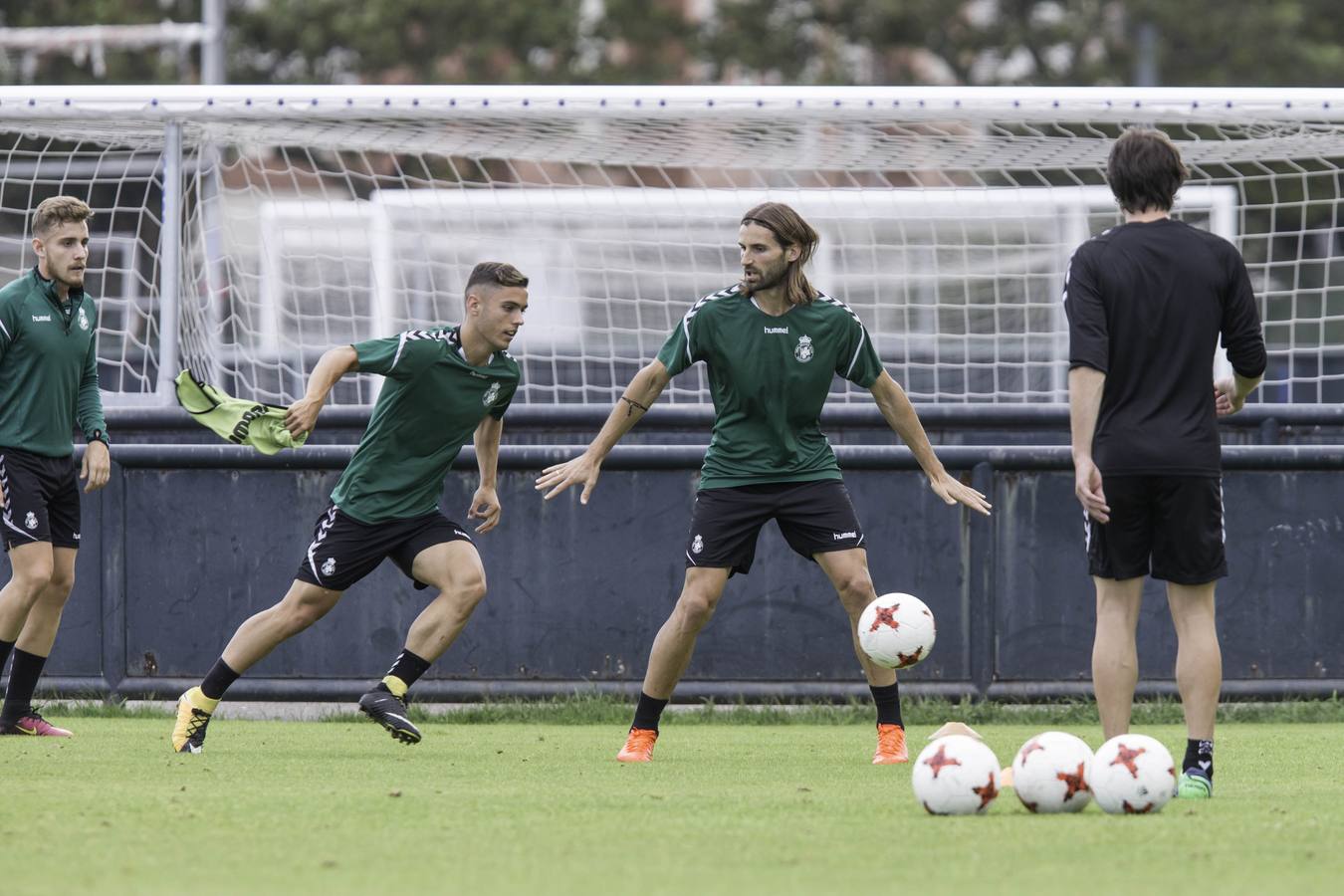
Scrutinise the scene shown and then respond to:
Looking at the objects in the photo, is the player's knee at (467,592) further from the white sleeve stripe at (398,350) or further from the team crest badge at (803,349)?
the team crest badge at (803,349)

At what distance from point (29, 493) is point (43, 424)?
1.01 ft

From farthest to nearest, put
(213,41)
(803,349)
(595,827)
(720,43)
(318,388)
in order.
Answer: (720,43), (213,41), (803,349), (318,388), (595,827)

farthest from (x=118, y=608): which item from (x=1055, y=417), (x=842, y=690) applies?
(x=1055, y=417)

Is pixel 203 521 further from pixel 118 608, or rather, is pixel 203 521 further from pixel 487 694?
pixel 487 694

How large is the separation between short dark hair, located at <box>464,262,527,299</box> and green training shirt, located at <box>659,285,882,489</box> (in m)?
0.70

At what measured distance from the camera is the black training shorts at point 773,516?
8.06 metres

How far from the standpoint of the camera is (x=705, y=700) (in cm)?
1040

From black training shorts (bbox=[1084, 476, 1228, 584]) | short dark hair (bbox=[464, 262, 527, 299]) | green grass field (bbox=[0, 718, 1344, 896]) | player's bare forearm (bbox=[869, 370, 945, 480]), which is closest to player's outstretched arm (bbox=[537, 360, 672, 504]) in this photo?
short dark hair (bbox=[464, 262, 527, 299])

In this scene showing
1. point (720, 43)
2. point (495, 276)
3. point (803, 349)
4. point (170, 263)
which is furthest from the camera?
point (720, 43)

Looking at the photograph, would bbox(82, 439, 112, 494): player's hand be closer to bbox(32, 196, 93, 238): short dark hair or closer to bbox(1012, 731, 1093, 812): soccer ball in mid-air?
bbox(32, 196, 93, 238): short dark hair

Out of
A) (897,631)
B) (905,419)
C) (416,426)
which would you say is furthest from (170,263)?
(897,631)

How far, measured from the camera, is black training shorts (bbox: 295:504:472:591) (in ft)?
27.1

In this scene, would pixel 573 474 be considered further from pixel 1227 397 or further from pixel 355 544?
pixel 1227 397

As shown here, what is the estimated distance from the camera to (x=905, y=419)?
26.9 feet
